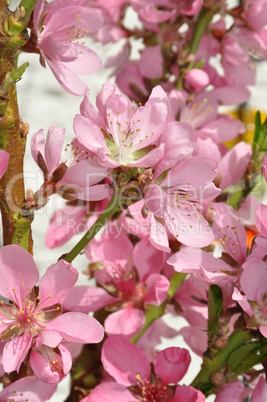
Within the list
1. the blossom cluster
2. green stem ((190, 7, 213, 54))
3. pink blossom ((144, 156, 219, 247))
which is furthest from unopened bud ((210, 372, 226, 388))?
green stem ((190, 7, 213, 54))

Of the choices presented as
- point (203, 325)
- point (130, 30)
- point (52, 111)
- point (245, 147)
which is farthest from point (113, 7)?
point (52, 111)

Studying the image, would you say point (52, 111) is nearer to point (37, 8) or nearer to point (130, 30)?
point (130, 30)

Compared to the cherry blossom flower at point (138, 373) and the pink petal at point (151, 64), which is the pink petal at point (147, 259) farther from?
the pink petal at point (151, 64)

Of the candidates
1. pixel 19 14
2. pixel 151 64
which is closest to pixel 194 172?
pixel 19 14

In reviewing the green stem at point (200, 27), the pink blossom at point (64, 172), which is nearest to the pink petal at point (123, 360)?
the pink blossom at point (64, 172)

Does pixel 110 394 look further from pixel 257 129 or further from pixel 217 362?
pixel 257 129

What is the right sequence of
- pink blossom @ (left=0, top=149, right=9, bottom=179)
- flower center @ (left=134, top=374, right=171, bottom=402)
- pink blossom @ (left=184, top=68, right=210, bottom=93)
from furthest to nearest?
pink blossom @ (left=184, top=68, right=210, bottom=93) → flower center @ (left=134, top=374, right=171, bottom=402) → pink blossom @ (left=0, top=149, right=9, bottom=179)

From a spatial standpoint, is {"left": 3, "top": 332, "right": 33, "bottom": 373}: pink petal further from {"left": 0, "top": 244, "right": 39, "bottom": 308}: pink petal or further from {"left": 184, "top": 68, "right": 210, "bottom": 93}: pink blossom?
{"left": 184, "top": 68, "right": 210, "bottom": 93}: pink blossom

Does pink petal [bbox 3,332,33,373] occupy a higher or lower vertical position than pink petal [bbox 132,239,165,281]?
higher
